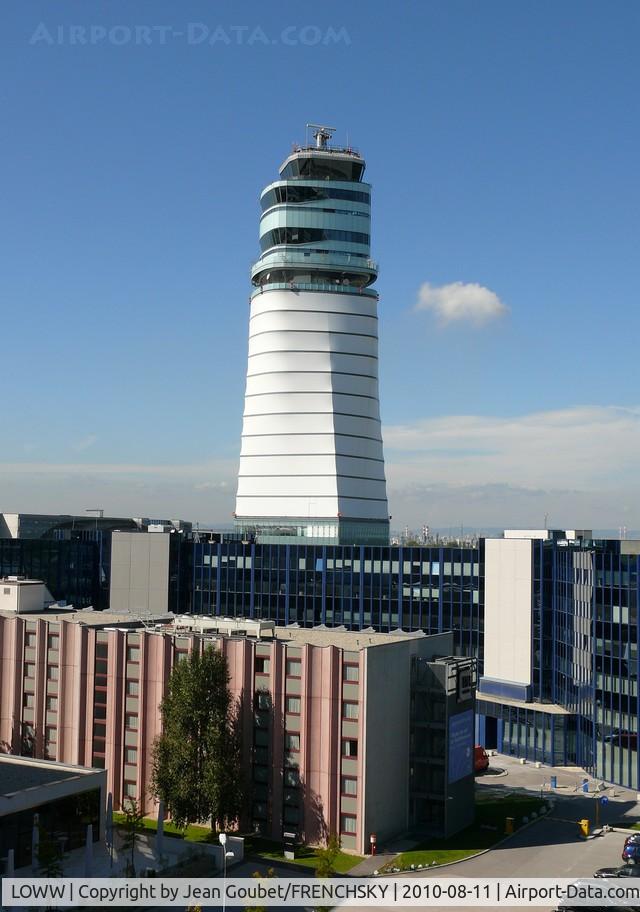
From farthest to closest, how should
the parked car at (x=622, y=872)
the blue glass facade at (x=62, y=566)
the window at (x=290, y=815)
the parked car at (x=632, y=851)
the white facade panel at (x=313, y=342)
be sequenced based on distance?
the white facade panel at (x=313, y=342), the blue glass facade at (x=62, y=566), the window at (x=290, y=815), the parked car at (x=632, y=851), the parked car at (x=622, y=872)

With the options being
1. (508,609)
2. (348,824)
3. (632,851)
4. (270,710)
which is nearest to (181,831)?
(270,710)

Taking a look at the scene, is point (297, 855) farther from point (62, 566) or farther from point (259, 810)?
point (62, 566)

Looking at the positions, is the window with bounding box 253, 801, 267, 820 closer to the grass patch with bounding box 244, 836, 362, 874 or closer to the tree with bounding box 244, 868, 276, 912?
the grass patch with bounding box 244, 836, 362, 874

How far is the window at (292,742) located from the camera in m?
67.1

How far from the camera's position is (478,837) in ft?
227

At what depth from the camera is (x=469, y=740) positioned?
72562 millimetres

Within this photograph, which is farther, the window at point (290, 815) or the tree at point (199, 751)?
the window at point (290, 815)

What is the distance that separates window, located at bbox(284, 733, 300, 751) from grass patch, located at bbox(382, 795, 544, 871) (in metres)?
9.97

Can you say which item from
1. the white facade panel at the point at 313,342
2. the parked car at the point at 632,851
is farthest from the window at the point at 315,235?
the parked car at the point at 632,851

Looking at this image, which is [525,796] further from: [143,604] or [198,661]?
[143,604]

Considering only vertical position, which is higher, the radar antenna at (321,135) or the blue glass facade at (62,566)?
the radar antenna at (321,135)

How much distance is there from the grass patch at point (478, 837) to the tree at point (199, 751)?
1203 centimetres

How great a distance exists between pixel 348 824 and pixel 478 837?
10.5 metres

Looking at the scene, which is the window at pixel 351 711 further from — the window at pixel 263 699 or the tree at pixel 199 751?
the tree at pixel 199 751
